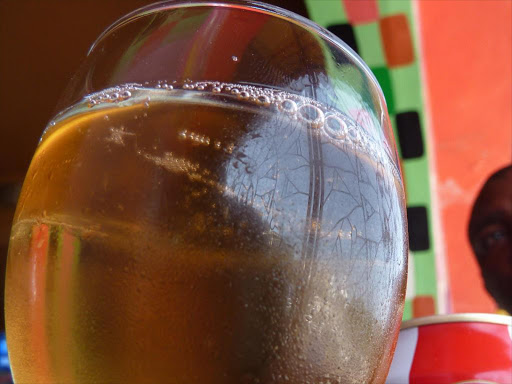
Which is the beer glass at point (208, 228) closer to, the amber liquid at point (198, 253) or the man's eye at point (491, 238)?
the amber liquid at point (198, 253)

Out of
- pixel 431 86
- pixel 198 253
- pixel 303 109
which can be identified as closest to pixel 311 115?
pixel 303 109

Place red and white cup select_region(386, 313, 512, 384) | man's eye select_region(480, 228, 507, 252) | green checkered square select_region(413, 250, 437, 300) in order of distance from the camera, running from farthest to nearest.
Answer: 1. green checkered square select_region(413, 250, 437, 300)
2. man's eye select_region(480, 228, 507, 252)
3. red and white cup select_region(386, 313, 512, 384)

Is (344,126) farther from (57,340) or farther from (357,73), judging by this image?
(57,340)

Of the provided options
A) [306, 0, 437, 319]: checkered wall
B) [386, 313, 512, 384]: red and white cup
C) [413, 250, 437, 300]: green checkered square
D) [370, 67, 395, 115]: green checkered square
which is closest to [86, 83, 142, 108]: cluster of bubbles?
[386, 313, 512, 384]: red and white cup

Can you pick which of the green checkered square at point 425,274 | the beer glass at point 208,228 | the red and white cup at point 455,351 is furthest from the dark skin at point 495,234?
the beer glass at point 208,228

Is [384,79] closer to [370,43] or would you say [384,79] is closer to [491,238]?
[370,43]

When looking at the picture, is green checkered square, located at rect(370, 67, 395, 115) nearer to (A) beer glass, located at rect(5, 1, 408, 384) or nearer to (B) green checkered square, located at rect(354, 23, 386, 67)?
(B) green checkered square, located at rect(354, 23, 386, 67)

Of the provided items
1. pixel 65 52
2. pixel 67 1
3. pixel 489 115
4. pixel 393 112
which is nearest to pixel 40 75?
pixel 65 52
